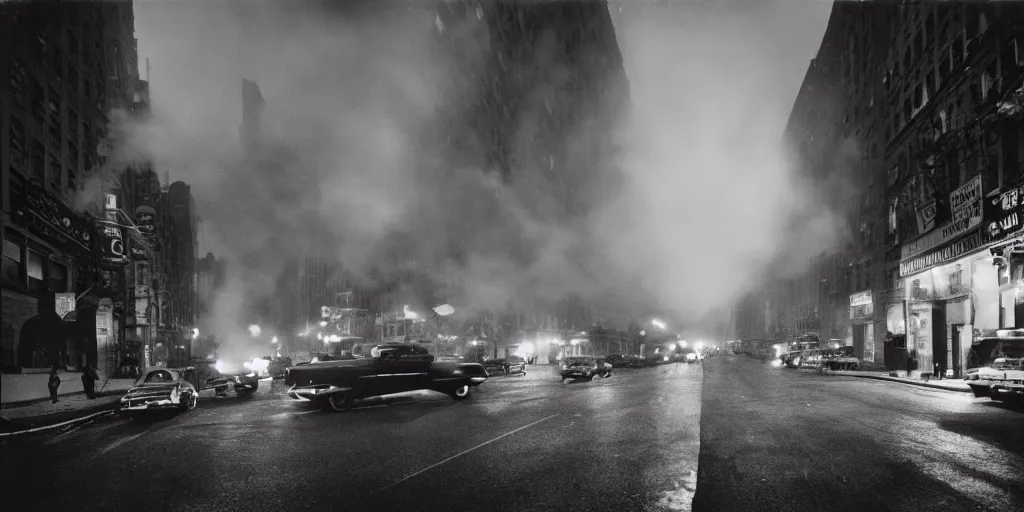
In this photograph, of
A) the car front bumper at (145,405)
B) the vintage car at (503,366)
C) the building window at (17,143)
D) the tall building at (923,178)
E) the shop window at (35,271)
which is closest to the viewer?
the car front bumper at (145,405)

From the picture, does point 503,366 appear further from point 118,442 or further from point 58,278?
point 118,442

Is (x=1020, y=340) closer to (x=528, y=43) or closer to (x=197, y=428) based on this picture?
(x=197, y=428)

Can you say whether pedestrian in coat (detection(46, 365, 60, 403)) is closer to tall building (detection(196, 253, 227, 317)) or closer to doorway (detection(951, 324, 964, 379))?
doorway (detection(951, 324, 964, 379))

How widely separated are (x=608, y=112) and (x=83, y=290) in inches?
5336

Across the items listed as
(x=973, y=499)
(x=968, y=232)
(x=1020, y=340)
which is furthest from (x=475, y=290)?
(x=973, y=499)

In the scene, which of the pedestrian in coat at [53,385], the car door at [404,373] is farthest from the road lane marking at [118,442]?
the pedestrian in coat at [53,385]

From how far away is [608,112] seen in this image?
154 m

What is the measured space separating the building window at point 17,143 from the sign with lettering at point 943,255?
41.2 m

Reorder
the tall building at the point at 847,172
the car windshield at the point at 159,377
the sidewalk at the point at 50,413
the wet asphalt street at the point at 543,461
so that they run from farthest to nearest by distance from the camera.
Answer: the tall building at the point at 847,172, the car windshield at the point at 159,377, the sidewalk at the point at 50,413, the wet asphalt street at the point at 543,461

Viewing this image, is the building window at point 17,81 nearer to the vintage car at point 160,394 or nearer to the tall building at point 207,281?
the vintage car at point 160,394

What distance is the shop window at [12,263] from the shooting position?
24.0m

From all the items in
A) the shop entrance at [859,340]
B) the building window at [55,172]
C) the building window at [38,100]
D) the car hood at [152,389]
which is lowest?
the shop entrance at [859,340]

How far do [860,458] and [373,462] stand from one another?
23.6ft

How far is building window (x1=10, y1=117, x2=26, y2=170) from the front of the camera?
25.3 m
